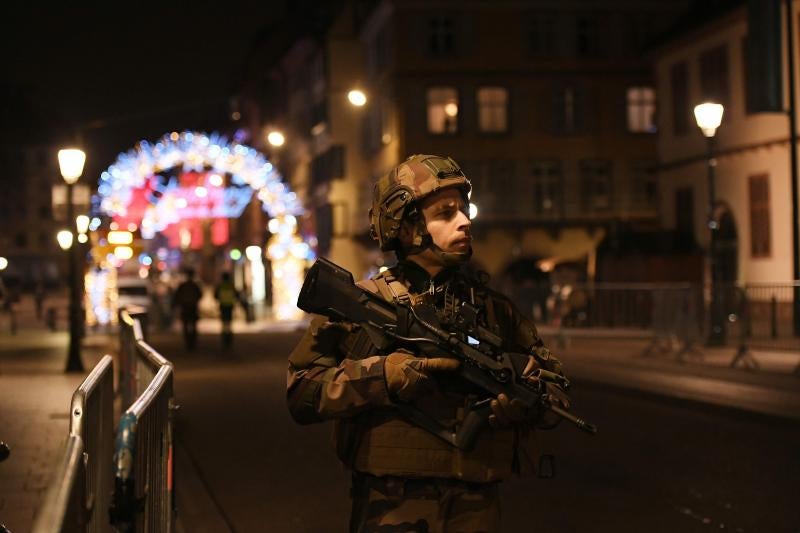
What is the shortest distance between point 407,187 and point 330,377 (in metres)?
0.67

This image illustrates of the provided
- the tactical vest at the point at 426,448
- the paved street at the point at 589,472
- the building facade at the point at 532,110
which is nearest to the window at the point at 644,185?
the building facade at the point at 532,110

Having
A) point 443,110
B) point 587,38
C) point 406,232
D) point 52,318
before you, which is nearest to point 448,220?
point 406,232

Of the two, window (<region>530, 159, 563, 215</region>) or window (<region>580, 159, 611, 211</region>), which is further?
window (<region>580, 159, 611, 211</region>)

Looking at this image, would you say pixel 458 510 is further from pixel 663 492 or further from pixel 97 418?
pixel 663 492

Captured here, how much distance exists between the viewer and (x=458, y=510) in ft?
14.7

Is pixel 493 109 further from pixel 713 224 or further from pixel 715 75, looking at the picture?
pixel 713 224

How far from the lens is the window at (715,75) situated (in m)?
37.2

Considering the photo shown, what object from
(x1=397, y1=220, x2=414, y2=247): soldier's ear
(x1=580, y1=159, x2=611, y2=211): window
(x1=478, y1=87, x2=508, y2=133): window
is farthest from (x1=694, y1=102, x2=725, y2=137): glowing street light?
(x1=580, y1=159, x2=611, y2=211): window

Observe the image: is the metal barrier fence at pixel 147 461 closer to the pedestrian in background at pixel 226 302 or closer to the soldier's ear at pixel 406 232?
the soldier's ear at pixel 406 232

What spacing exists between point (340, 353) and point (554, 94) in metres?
51.3

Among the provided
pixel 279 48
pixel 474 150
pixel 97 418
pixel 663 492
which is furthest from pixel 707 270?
pixel 279 48

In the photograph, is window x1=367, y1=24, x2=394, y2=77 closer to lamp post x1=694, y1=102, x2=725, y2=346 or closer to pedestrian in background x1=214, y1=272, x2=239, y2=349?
pedestrian in background x1=214, y1=272, x2=239, y2=349

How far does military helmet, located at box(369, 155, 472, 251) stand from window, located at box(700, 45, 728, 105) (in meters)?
33.7

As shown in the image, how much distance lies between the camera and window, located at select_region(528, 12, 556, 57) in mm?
54562
